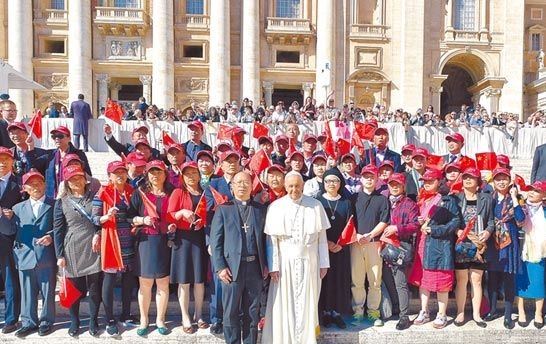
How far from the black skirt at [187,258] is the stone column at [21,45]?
2769 centimetres

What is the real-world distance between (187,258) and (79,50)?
27.8 meters

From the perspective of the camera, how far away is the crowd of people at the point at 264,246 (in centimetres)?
502

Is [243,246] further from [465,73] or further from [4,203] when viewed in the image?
[465,73]

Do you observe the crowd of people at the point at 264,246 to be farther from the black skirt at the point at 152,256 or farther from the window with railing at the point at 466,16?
the window with railing at the point at 466,16

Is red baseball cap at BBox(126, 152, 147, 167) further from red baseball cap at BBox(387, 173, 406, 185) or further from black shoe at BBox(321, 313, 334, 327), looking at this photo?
red baseball cap at BBox(387, 173, 406, 185)

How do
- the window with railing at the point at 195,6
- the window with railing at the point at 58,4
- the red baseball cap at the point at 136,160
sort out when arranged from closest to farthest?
the red baseball cap at the point at 136,160, the window with railing at the point at 58,4, the window with railing at the point at 195,6

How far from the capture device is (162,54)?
98.2 ft

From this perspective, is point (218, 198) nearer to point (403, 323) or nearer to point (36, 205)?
point (36, 205)

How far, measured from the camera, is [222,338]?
537 cm

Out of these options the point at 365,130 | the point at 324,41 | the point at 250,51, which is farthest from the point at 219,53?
the point at 365,130

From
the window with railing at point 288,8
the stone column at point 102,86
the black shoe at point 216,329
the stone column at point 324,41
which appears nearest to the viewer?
the black shoe at point 216,329

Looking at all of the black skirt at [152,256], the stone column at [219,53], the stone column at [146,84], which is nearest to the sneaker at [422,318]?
the black skirt at [152,256]

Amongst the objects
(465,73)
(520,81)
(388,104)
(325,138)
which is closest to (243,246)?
(325,138)

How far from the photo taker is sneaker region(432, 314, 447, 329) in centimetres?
565
